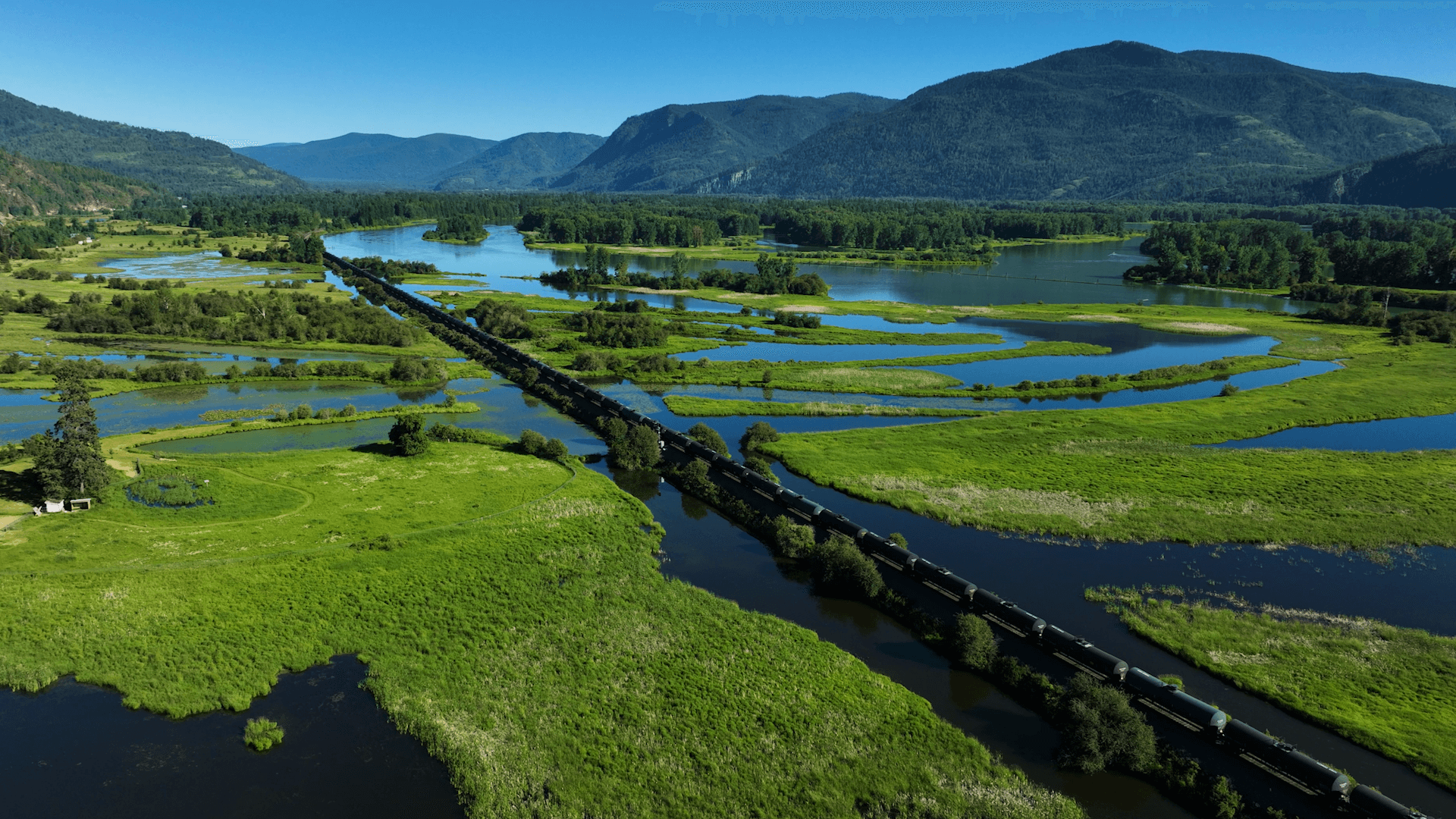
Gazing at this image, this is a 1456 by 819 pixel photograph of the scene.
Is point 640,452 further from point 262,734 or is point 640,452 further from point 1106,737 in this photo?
point 1106,737

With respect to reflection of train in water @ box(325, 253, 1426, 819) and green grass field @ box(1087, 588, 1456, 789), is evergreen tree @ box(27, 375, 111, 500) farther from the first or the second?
green grass field @ box(1087, 588, 1456, 789)

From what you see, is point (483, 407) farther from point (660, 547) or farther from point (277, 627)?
point (277, 627)

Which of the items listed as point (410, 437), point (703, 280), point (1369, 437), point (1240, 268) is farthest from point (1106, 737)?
point (1240, 268)

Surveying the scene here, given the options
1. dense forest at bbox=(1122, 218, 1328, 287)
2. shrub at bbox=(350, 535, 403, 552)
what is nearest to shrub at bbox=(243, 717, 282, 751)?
shrub at bbox=(350, 535, 403, 552)

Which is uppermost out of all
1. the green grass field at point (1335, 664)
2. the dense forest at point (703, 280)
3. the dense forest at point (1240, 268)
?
the dense forest at point (1240, 268)

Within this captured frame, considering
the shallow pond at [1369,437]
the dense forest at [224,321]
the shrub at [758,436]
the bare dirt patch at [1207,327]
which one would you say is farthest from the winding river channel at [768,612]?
the bare dirt patch at [1207,327]

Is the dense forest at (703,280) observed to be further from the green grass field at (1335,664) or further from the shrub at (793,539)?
the green grass field at (1335,664)

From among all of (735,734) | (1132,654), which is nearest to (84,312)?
(735,734)
